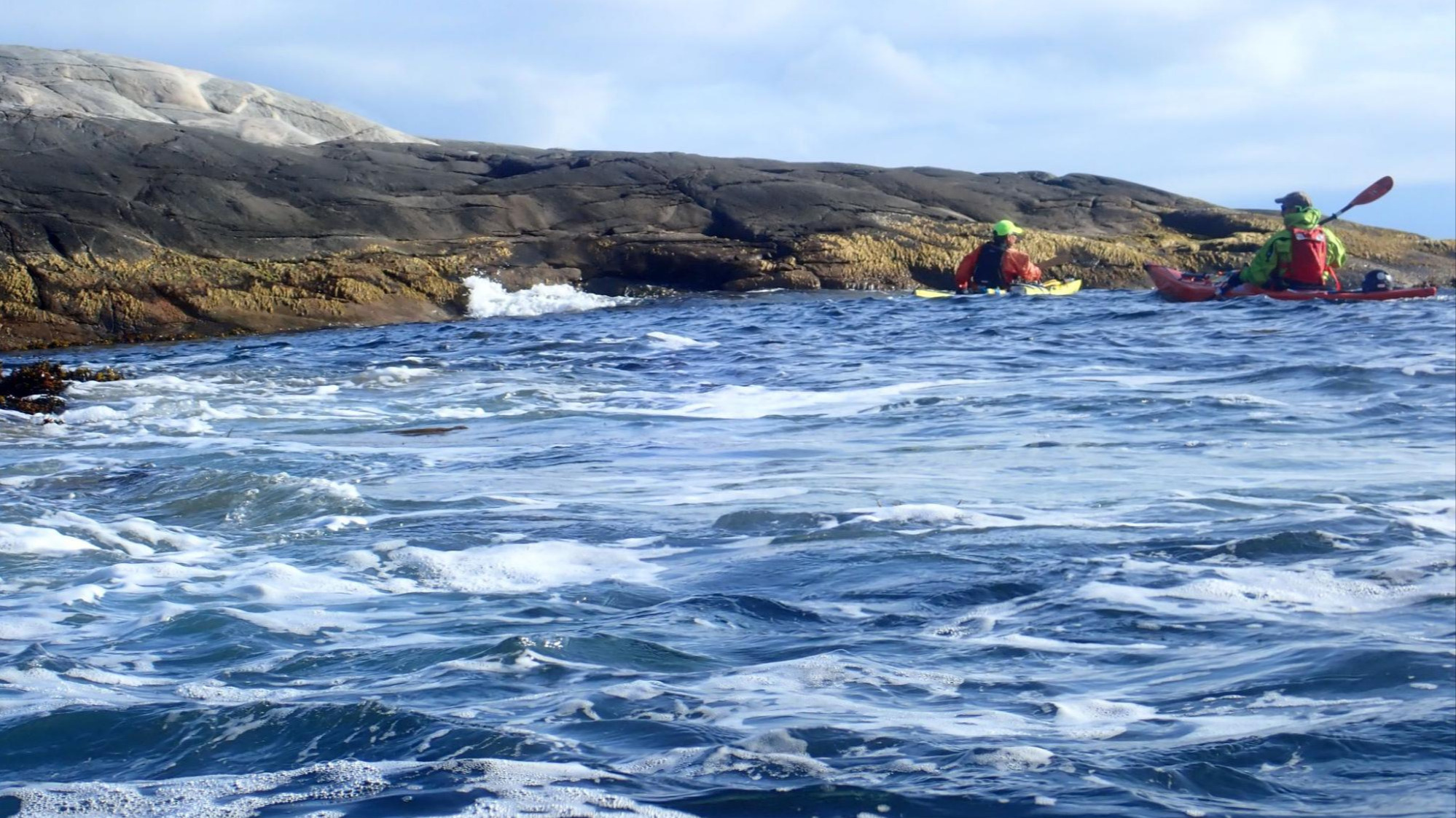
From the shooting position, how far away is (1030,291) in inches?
941

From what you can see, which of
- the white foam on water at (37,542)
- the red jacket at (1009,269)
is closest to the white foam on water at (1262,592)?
the white foam on water at (37,542)

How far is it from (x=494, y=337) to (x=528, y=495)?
1178 cm

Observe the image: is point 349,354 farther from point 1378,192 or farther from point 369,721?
point 1378,192

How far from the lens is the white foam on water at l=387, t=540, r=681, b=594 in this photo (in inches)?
213

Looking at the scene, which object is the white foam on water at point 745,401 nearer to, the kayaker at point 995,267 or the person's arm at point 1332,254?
the person's arm at point 1332,254

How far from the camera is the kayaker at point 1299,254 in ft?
58.3

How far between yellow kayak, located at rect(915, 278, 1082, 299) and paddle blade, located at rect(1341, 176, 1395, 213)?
216 inches

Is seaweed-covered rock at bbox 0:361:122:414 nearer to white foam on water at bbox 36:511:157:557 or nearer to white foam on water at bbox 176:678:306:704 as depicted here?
white foam on water at bbox 36:511:157:557

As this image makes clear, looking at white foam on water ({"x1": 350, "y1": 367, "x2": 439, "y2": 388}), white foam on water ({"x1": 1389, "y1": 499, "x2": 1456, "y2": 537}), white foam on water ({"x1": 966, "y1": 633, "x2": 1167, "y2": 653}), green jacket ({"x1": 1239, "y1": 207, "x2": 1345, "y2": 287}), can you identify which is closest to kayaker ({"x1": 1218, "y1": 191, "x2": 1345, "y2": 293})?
green jacket ({"x1": 1239, "y1": 207, "x2": 1345, "y2": 287})

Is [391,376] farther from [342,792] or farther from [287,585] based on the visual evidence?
[342,792]

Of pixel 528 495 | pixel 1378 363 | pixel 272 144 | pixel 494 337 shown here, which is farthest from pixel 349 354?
pixel 272 144

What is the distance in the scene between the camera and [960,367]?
13.0 meters

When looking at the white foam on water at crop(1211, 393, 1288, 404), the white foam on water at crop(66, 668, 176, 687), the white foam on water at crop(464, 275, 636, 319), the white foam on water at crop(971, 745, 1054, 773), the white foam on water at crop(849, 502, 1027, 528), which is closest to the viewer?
the white foam on water at crop(971, 745, 1054, 773)

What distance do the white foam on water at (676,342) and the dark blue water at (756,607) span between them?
5.86 metres
